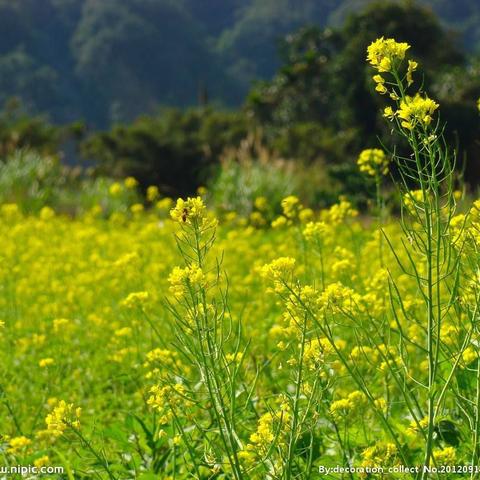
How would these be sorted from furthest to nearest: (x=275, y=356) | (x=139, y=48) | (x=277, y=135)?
(x=139, y=48) < (x=277, y=135) < (x=275, y=356)

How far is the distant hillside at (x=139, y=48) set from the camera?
146 metres

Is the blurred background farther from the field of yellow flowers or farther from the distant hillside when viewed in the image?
the distant hillside

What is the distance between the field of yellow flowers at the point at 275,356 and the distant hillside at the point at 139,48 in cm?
13685

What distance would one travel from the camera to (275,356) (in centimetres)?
284

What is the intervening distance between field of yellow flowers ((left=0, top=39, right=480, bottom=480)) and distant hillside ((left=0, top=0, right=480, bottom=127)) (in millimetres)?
136852

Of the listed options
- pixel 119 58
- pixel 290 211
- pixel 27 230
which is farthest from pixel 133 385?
pixel 119 58

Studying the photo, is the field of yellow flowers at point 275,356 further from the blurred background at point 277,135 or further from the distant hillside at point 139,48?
the distant hillside at point 139,48

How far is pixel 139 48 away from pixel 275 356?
15309 cm

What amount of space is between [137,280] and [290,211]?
1.65m

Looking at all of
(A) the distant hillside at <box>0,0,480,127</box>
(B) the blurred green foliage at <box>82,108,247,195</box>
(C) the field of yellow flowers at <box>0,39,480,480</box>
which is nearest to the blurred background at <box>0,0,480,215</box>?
(B) the blurred green foliage at <box>82,108,247,195</box>

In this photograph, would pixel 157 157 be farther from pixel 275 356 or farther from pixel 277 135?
pixel 275 356

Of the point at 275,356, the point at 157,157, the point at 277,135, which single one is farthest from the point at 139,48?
the point at 275,356

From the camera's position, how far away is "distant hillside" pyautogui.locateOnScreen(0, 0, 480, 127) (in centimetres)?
14562

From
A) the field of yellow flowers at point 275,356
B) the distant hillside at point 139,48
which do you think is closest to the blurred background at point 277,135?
the field of yellow flowers at point 275,356
